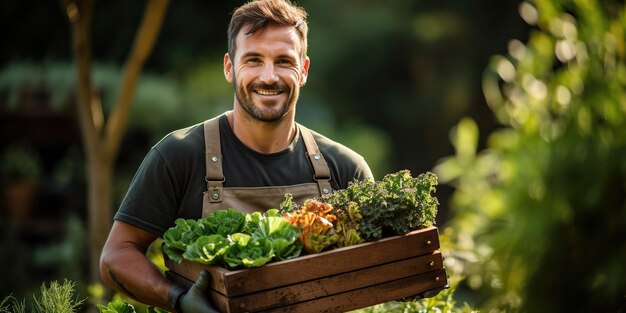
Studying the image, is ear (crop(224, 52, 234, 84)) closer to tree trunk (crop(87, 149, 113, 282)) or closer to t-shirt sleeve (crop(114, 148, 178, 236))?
t-shirt sleeve (crop(114, 148, 178, 236))

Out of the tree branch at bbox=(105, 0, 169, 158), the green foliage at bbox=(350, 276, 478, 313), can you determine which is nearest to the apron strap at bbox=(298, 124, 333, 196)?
the green foliage at bbox=(350, 276, 478, 313)

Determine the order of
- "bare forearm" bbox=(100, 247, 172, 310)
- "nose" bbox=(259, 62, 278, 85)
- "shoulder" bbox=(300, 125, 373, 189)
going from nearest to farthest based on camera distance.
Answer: "bare forearm" bbox=(100, 247, 172, 310) < "nose" bbox=(259, 62, 278, 85) < "shoulder" bbox=(300, 125, 373, 189)

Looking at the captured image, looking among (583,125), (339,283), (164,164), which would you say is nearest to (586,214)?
(583,125)

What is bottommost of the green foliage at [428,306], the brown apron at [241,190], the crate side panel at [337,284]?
the green foliage at [428,306]

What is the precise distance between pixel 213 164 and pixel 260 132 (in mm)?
239

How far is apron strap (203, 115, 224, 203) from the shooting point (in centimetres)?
283

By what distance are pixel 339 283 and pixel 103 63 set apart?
7097 mm

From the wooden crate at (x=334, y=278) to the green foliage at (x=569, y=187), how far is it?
51 cm

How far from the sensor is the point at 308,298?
2285 millimetres

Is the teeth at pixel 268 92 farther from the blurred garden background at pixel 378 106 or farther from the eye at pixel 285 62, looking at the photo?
the blurred garden background at pixel 378 106

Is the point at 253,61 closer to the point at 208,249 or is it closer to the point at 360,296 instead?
the point at 208,249

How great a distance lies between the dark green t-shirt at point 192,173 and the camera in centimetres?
278

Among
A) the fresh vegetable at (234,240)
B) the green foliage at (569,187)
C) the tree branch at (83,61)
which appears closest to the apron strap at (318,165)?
the fresh vegetable at (234,240)

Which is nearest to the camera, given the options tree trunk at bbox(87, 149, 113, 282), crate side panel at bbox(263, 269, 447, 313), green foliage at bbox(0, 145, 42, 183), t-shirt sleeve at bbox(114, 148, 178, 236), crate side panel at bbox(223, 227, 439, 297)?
crate side panel at bbox(223, 227, 439, 297)
